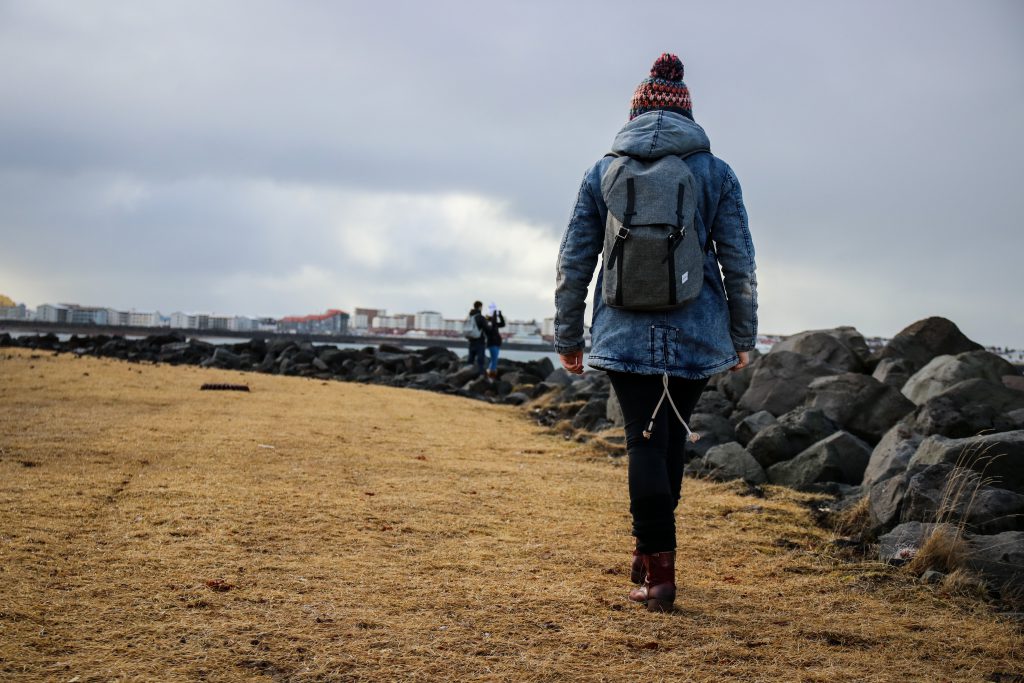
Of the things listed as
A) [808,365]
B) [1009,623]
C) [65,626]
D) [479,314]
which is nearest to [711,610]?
[1009,623]

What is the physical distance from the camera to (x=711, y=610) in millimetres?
3943

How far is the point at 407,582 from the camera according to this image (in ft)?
13.6

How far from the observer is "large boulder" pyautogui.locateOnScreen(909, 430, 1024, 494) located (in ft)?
18.6

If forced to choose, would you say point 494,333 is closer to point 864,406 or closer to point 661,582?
point 864,406

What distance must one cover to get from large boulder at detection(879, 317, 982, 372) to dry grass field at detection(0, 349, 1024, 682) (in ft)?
30.7

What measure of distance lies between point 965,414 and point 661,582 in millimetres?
5706

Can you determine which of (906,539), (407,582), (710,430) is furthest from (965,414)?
(407,582)

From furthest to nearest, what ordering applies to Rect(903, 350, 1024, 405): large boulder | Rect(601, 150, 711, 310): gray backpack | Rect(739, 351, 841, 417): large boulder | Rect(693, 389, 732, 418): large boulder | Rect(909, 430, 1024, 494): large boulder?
Rect(693, 389, 732, 418): large boulder, Rect(739, 351, 841, 417): large boulder, Rect(903, 350, 1024, 405): large boulder, Rect(909, 430, 1024, 494): large boulder, Rect(601, 150, 711, 310): gray backpack

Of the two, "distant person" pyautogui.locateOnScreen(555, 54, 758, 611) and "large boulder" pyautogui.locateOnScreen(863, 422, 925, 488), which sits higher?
"distant person" pyautogui.locateOnScreen(555, 54, 758, 611)

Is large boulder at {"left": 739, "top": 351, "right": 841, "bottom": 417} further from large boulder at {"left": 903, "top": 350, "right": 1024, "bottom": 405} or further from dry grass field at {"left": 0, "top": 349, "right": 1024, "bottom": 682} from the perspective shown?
dry grass field at {"left": 0, "top": 349, "right": 1024, "bottom": 682}

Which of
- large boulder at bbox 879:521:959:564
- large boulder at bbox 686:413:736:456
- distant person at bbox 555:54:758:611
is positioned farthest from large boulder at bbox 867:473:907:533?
large boulder at bbox 686:413:736:456

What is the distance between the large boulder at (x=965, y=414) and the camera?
8.18 metres

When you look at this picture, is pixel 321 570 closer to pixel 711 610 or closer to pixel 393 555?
pixel 393 555

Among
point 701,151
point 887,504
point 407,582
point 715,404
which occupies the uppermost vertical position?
point 701,151
